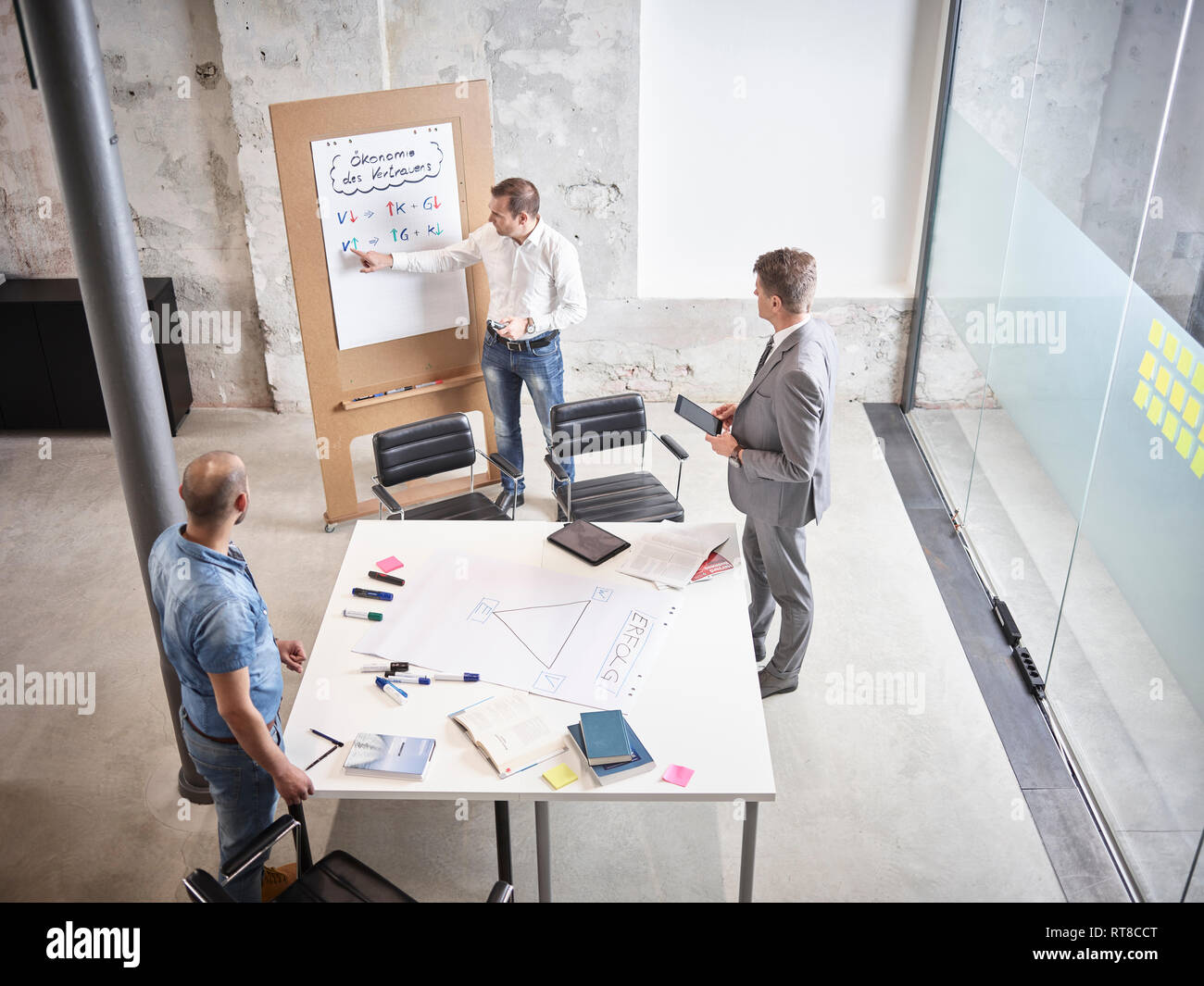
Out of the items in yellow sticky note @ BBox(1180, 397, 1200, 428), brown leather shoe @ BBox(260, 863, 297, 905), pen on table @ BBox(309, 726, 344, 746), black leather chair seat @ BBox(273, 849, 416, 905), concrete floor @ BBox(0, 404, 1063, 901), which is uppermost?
yellow sticky note @ BBox(1180, 397, 1200, 428)

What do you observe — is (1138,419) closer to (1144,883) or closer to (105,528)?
(1144,883)

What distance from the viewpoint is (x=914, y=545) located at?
5.92 m

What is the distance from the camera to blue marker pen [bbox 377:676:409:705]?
357 cm

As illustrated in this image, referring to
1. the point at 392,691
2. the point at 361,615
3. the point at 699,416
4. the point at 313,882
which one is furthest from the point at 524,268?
the point at 313,882

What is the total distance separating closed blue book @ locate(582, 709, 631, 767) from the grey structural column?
166 cm

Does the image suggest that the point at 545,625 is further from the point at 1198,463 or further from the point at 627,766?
the point at 1198,463

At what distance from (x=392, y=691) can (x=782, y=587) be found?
1735 mm

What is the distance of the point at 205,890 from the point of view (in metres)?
2.93

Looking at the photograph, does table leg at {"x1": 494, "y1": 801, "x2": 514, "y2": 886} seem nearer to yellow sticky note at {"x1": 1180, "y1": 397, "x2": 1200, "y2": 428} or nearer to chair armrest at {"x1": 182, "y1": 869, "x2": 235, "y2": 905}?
chair armrest at {"x1": 182, "y1": 869, "x2": 235, "y2": 905}

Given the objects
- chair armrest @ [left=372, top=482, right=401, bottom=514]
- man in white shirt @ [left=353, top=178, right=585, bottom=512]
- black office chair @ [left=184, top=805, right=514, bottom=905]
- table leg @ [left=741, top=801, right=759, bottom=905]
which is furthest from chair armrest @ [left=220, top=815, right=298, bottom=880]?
man in white shirt @ [left=353, top=178, right=585, bottom=512]

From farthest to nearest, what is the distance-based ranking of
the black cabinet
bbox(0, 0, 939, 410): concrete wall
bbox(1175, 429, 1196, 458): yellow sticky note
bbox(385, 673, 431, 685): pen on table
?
the black cabinet, bbox(0, 0, 939, 410): concrete wall, bbox(385, 673, 431, 685): pen on table, bbox(1175, 429, 1196, 458): yellow sticky note

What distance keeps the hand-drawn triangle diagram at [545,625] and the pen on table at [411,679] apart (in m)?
0.38

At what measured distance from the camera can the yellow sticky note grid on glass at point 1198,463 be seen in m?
3.46
